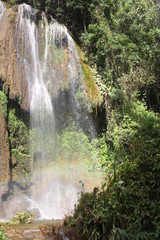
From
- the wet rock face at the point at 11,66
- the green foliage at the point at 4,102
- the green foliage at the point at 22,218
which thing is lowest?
the green foliage at the point at 22,218

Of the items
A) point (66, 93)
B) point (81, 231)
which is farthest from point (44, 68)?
point (81, 231)

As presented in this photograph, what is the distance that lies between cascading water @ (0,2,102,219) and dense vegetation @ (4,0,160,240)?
4.47 feet

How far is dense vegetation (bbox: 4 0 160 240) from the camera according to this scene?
15.1ft

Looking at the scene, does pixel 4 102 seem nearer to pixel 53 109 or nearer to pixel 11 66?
pixel 11 66

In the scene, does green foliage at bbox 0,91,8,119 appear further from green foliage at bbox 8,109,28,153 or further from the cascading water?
the cascading water

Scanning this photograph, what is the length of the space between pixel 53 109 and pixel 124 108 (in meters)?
3.51

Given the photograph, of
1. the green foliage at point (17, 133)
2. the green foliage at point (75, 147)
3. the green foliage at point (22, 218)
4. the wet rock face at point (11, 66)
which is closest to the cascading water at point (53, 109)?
the green foliage at point (75, 147)

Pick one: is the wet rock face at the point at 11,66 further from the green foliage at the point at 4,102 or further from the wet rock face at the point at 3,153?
the wet rock face at the point at 3,153

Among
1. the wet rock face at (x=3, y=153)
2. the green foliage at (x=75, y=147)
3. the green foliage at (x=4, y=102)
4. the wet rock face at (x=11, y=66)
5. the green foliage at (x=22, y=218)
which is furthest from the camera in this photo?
the green foliage at (x=75, y=147)

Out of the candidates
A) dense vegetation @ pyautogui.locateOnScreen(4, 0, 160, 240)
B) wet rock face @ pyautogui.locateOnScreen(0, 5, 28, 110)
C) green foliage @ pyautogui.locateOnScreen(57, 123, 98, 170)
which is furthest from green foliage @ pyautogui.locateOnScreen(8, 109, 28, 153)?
dense vegetation @ pyautogui.locateOnScreen(4, 0, 160, 240)

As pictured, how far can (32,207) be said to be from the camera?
9836mm

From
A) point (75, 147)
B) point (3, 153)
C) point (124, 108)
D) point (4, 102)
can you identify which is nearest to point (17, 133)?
point (3, 153)

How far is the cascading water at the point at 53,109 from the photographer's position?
11.6 metres

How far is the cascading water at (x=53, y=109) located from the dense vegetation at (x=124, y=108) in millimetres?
1363
